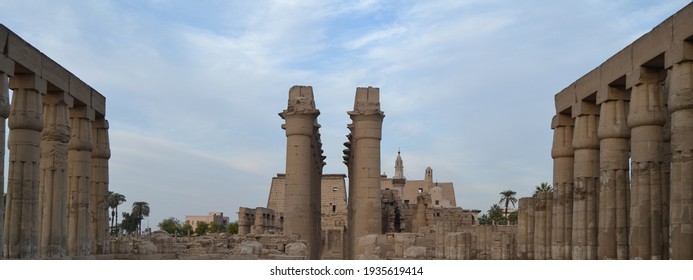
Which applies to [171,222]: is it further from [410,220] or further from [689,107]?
[689,107]

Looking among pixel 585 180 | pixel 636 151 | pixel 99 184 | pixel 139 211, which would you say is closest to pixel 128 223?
pixel 139 211

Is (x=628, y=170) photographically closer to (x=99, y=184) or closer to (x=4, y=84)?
(x=4, y=84)

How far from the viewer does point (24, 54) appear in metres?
21.7

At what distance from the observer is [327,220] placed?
254ft

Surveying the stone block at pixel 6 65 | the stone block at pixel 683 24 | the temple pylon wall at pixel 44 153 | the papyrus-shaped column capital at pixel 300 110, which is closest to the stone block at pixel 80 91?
the temple pylon wall at pixel 44 153

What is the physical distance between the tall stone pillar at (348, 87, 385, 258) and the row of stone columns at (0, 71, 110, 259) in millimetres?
10024

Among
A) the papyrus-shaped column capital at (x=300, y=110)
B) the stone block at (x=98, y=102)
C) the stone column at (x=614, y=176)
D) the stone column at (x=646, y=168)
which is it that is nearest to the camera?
the stone column at (x=646, y=168)

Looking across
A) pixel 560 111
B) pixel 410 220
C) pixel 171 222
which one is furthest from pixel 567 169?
pixel 171 222

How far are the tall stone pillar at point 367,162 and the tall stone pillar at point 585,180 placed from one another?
12.0 metres

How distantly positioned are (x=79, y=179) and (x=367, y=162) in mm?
12197

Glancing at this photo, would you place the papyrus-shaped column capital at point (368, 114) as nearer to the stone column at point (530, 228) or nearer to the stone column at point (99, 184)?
the stone column at point (530, 228)

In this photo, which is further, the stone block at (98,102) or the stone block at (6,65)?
the stone block at (98,102)

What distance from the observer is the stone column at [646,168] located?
19.9 meters

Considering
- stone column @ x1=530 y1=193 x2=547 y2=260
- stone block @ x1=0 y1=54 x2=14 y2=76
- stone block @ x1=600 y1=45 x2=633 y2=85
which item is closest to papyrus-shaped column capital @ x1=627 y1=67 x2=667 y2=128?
stone block @ x1=600 y1=45 x2=633 y2=85
